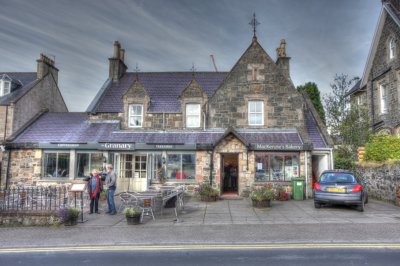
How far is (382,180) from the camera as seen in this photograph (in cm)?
1441

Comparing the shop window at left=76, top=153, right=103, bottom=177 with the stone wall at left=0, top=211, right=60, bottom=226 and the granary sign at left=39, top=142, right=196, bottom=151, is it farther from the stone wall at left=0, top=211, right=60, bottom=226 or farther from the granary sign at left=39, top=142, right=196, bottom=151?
the stone wall at left=0, top=211, right=60, bottom=226

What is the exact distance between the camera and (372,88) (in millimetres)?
23578

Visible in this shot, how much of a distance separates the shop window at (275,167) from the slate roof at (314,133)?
6.32 feet

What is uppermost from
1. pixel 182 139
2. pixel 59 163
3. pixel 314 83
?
pixel 314 83

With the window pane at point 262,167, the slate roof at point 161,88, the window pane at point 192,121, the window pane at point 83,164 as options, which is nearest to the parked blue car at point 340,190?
the window pane at point 262,167

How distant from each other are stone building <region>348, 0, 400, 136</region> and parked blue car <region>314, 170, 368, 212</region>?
11777mm

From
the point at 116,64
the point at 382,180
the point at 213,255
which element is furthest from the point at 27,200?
the point at 382,180

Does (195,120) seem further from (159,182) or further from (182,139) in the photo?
(159,182)

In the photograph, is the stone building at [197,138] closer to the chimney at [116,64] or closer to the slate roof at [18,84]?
the slate roof at [18,84]

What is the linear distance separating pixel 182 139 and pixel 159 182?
2.86 meters

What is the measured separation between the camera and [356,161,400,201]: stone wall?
1330cm

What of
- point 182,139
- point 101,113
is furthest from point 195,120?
point 101,113

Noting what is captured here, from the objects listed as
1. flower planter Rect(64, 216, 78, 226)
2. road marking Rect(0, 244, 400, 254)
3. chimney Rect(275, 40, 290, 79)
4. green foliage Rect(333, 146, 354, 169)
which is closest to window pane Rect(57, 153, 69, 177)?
flower planter Rect(64, 216, 78, 226)

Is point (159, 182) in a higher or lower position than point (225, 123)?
lower
